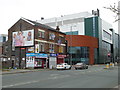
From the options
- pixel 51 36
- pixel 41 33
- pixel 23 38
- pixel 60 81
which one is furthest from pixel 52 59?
pixel 60 81

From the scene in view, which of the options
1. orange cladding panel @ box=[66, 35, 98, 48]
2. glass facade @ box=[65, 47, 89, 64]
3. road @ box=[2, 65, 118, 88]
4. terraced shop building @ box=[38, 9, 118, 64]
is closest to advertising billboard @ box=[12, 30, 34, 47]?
road @ box=[2, 65, 118, 88]

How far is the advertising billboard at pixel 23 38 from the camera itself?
3912cm

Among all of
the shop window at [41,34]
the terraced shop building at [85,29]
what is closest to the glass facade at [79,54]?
the terraced shop building at [85,29]

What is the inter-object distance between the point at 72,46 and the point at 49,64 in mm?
30308

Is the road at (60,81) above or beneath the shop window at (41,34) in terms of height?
beneath

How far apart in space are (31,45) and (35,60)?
10.4 ft

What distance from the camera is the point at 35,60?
38.3m

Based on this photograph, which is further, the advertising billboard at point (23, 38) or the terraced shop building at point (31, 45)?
the advertising billboard at point (23, 38)

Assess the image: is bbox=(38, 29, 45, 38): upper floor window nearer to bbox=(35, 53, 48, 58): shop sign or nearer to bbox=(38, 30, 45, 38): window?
bbox=(38, 30, 45, 38): window

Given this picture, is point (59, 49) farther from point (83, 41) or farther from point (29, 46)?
point (83, 41)

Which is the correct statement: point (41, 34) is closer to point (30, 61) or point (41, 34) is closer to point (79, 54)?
point (30, 61)

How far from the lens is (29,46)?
39125 mm

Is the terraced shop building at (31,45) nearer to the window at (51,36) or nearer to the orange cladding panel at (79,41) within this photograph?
the window at (51,36)

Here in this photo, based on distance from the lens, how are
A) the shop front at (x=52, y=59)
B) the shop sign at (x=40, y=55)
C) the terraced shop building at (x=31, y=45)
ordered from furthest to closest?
the shop front at (x=52, y=59) < the terraced shop building at (x=31, y=45) < the shop sign at (x=40, y=55)
